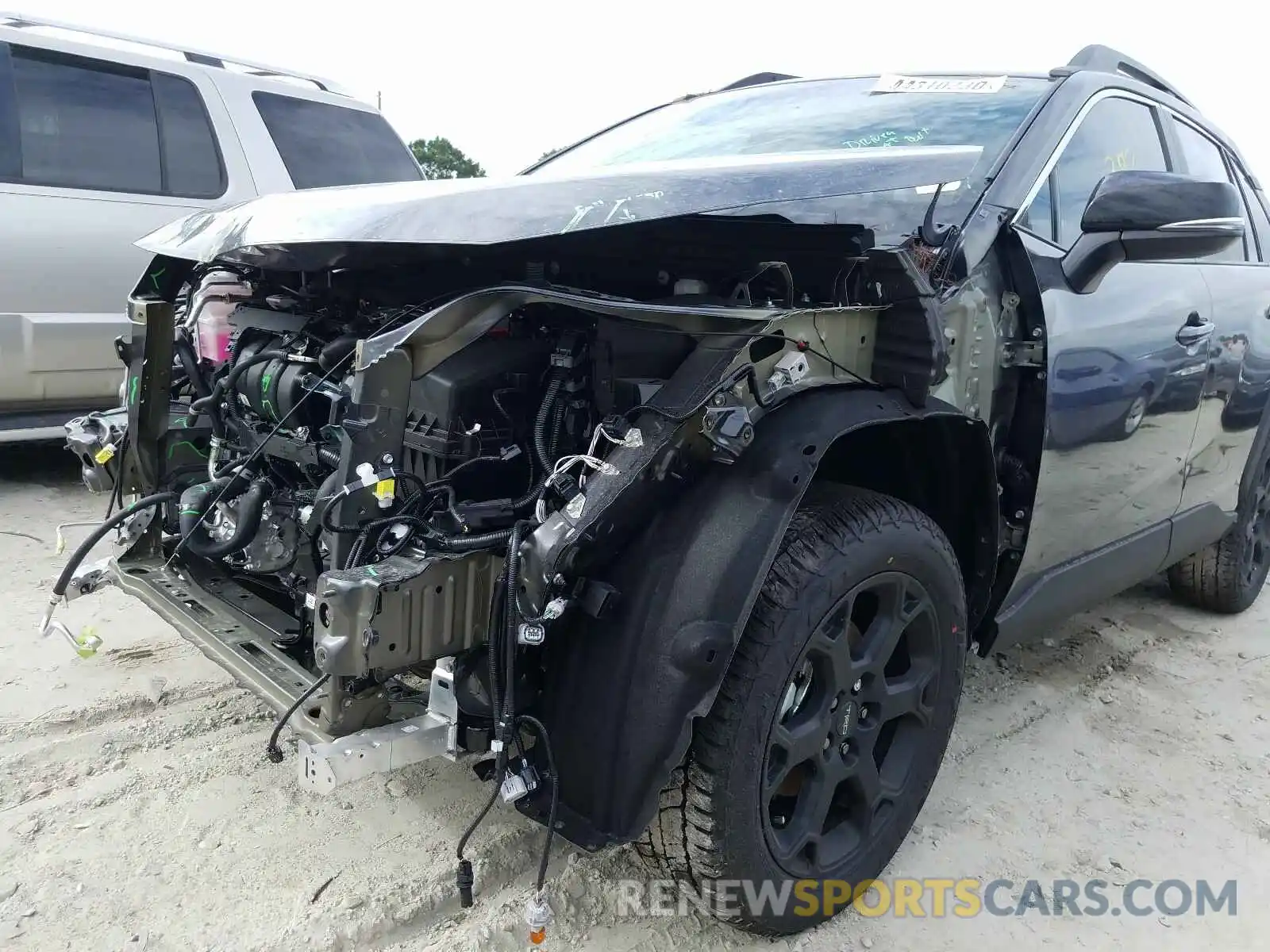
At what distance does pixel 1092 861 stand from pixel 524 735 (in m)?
1.60

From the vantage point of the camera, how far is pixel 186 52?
537cm

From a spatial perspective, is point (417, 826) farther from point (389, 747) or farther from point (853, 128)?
point (853, 128)

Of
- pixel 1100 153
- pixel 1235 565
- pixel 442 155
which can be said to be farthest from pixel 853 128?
pixel 442 155

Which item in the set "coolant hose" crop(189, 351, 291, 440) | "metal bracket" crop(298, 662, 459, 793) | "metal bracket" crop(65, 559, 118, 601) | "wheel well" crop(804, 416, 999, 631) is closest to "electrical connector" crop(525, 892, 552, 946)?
"metal bracket" crop(298, 662, 459, 793)

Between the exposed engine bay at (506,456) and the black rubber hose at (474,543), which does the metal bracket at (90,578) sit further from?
the black rubber hose at (474,543)

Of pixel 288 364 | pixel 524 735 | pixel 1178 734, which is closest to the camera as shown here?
pixel 524 735

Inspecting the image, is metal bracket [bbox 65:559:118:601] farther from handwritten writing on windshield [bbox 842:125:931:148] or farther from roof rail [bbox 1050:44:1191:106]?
roof rail [bbox 1050:44:1191:106]

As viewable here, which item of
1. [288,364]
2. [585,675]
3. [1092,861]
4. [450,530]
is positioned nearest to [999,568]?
[1092,861]

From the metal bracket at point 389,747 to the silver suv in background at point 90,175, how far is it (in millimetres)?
3641

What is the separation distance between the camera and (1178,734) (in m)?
3.23

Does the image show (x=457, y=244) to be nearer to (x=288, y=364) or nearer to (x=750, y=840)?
(x=288, y=364)

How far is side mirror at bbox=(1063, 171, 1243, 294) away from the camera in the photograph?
2279 mm

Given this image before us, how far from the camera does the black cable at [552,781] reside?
1.79 metres

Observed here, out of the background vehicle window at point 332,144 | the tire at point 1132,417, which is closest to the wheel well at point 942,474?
the tire at point 1132,417
